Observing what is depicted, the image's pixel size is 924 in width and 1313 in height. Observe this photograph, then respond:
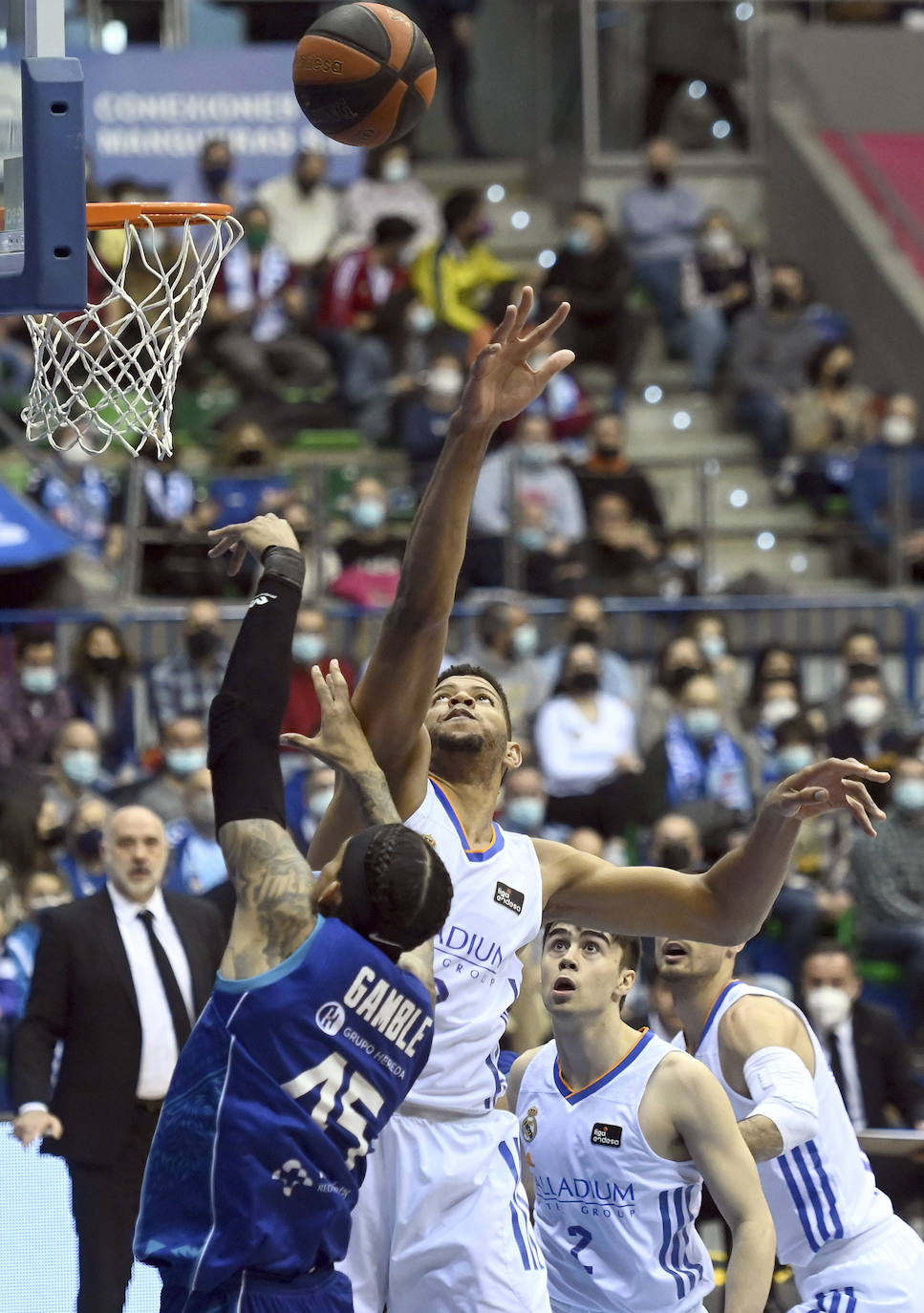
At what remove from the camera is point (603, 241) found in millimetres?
16391

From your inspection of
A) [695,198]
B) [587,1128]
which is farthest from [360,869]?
[695,198]

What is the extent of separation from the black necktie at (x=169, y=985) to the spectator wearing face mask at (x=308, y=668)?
430 centimetres

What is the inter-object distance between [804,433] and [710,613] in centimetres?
313

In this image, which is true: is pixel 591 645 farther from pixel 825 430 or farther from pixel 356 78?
pixel 356 78

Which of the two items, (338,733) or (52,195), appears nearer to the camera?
(338,733)

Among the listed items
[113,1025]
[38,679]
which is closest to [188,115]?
[38,679]

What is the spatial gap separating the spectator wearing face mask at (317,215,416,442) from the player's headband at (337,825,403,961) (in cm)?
1111

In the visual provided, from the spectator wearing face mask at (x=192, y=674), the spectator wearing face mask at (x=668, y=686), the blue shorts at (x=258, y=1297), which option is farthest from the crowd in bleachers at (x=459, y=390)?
the blue shorts at (x=258, y=1297)

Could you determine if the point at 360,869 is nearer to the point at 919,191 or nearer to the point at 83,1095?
the point at 83,1095

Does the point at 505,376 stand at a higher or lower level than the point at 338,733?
higher

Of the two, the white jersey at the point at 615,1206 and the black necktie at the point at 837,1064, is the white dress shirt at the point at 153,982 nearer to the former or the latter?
the white jersey at the point at 615,1206

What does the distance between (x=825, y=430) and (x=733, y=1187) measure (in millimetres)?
11235

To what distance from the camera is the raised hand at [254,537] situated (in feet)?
16.0

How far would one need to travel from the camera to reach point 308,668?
12.4 metres
